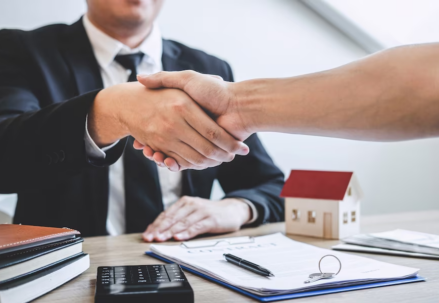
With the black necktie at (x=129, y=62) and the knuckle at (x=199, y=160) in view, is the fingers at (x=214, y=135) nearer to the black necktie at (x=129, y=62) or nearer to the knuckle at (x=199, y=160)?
the knuckle at (x=199, y=160)

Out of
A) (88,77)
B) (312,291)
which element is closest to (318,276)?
(312,291)

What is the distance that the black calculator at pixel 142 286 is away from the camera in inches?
24.2

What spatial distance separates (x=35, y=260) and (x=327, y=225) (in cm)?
73

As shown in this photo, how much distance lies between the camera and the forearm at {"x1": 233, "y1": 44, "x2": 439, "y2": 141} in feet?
2.40

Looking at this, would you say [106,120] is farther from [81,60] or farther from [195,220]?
[81,60]

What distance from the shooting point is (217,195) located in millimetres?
2293

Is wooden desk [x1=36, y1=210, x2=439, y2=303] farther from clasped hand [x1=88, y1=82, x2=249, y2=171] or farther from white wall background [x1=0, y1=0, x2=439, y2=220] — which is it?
white wall background [x1=0, y1=0, x2=439, y2=220]

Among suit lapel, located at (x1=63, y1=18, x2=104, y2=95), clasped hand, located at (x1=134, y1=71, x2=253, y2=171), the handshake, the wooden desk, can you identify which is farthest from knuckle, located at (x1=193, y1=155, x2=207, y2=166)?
suit lapel, located at (x1=63, y1=18, x2=104, y2=95)

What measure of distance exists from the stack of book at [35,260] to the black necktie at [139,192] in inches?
31.5

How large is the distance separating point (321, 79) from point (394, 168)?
1.95 meters

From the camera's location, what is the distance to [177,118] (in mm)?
1058

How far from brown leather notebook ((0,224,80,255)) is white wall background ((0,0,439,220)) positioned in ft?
4.84

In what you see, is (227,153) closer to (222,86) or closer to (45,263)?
(222,86)

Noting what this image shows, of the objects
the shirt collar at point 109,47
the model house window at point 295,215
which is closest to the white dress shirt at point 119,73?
the shirt collar at point 109,47
